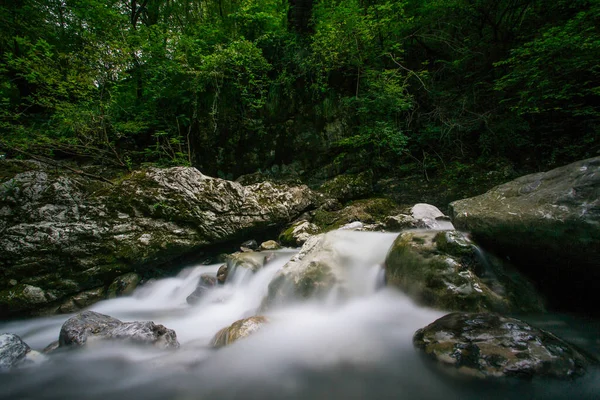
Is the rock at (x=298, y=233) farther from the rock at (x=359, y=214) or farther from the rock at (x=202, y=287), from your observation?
the rock at (x=202, y=287)

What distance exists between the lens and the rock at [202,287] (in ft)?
14.1

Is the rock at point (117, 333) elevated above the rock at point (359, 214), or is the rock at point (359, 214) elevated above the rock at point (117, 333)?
the rock at point (359, 214)

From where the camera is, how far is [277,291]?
352 centimetres

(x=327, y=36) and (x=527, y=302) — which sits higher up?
(x=327, y=36)

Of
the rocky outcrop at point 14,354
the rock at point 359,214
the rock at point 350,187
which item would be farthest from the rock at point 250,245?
the rocky outcrop at point 14,354

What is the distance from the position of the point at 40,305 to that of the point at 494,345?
5.75 m

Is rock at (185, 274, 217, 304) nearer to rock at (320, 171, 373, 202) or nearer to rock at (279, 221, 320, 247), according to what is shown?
rock at (279, 221, 320, 247)

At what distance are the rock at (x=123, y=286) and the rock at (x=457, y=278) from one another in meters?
4.40

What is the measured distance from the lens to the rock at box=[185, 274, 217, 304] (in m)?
4.30

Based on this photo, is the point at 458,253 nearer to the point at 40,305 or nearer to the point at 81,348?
the point at 81,348

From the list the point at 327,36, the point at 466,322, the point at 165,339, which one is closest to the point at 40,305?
the point at 165,339

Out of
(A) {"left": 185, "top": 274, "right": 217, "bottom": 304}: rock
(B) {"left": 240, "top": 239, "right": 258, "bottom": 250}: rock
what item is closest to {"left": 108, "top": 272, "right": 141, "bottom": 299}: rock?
(A) {"left": 185, "top": 274, "right": 217, "bottom": 304}: rock

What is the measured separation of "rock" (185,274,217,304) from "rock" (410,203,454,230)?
4033 mm

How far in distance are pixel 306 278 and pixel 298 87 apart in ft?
21.7
